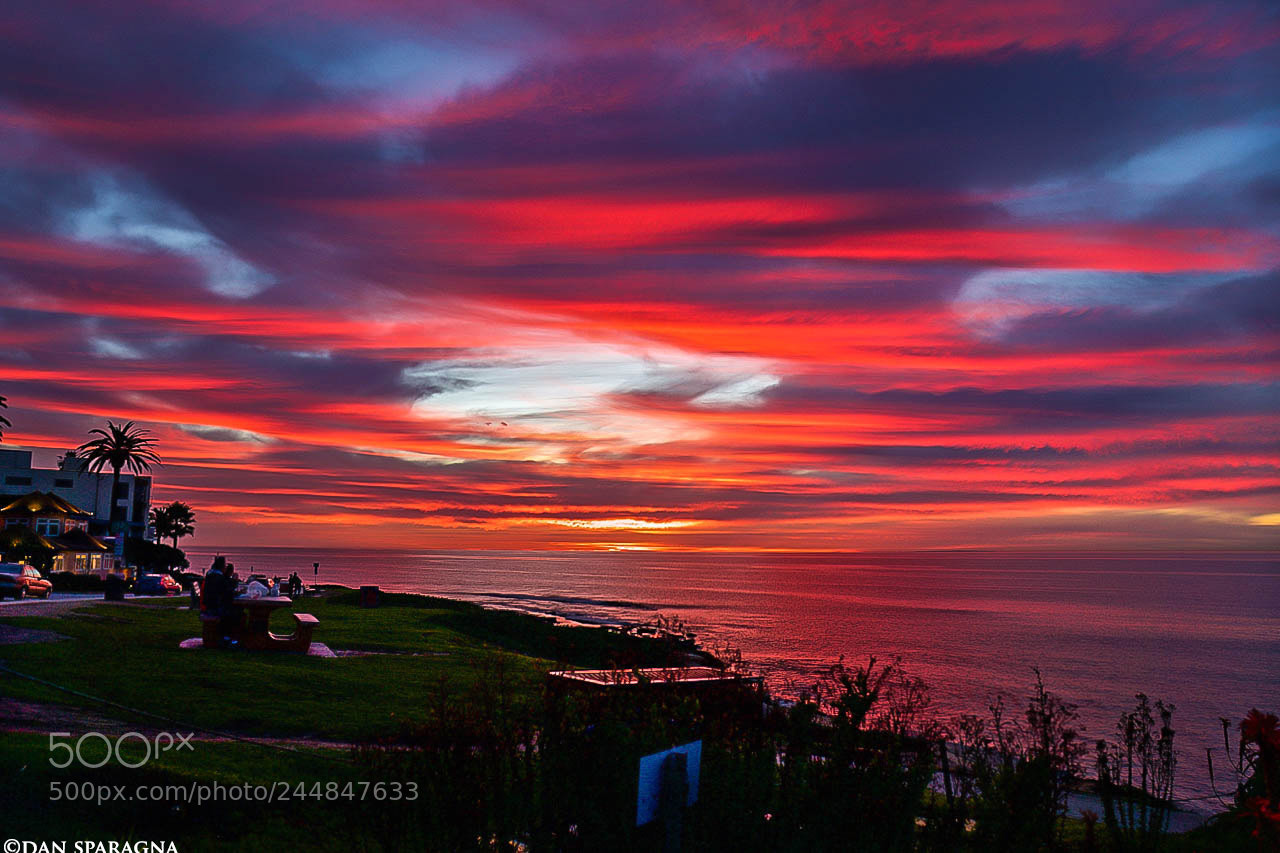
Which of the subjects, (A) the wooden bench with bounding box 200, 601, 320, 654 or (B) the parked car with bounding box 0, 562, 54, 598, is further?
(B) the parked car with bounding box 0, 562, 54, 598

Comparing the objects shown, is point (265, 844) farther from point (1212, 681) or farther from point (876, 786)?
point (1212, 681)

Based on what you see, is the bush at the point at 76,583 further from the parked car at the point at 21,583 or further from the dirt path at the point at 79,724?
the dirt path at the point at 79,724

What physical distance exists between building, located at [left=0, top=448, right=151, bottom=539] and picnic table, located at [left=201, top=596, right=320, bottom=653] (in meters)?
90.2

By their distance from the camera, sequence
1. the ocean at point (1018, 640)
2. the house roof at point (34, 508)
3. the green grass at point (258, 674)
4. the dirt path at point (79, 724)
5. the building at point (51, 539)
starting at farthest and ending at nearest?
the house roof at point (34, 508)
the building at point (51, 539)
the ocean at point (1018, 640)
the green grass at point (258, 674)
the dirt path at point (79, 724)

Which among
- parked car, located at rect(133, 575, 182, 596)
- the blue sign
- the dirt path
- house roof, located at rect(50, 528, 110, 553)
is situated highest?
the blue sign

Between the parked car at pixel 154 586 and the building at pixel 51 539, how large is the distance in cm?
829

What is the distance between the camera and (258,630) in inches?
875

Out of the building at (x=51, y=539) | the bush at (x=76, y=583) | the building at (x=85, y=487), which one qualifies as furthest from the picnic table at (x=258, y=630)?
the building at (x=85, y=487)

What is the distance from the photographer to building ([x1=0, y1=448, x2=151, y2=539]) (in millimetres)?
102625

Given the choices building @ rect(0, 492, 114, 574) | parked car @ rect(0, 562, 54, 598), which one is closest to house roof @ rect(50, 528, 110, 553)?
building @ rect(0, 492, 114, 574)

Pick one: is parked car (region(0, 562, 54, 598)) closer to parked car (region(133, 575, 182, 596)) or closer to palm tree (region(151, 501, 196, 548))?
parked car (region(133, 575, 182, 596))

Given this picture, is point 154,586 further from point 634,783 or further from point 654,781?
point 654,781

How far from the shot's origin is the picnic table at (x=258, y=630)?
22.0 meters

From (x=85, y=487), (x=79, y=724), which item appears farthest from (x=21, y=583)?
(x=85, y=487)
